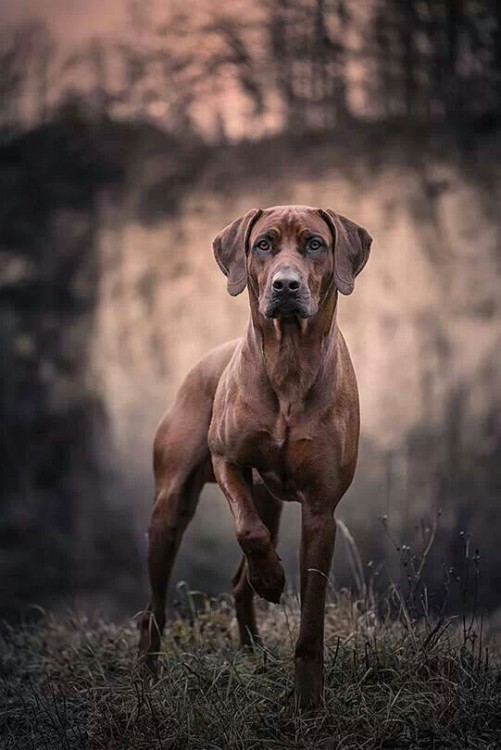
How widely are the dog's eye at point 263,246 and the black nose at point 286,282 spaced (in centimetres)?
29

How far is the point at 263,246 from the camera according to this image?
16.9 feet

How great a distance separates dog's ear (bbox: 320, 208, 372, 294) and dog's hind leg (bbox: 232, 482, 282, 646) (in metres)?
1.48

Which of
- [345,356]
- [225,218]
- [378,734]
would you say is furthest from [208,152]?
[378,734]

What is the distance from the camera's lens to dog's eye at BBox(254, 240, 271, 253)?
514 centimetres

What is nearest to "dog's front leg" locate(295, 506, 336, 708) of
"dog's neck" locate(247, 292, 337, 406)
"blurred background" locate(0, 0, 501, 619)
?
"dog's neck" locate(247, 292, 337, 406)

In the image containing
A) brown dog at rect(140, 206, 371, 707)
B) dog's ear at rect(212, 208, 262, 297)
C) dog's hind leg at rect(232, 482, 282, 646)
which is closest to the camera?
brown dog at rect(140, 206, 371, 707)

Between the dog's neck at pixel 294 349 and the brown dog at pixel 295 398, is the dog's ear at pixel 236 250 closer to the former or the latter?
the brown dog at pixel 295 398

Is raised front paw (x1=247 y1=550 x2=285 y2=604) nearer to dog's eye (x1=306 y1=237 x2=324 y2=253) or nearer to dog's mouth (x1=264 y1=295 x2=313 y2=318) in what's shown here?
dog's mouth (x1=264 y1=295 x2=313 y2=318)

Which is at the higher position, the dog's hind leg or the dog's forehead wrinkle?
the dog's forehead wrinkle

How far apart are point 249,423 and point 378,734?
1290 millimetres

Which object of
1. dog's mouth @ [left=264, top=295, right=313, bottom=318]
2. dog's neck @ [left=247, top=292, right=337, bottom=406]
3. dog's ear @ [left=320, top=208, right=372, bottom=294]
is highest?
dog's ear @ [left=320, top=208, right=372, bottom=294]

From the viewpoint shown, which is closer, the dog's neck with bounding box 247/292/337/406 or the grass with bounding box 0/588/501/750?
the grass with bounding box 0/588/501/750

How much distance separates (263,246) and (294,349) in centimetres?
43

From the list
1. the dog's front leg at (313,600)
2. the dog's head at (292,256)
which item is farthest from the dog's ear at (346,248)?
the dog's front leg at (313,600)
